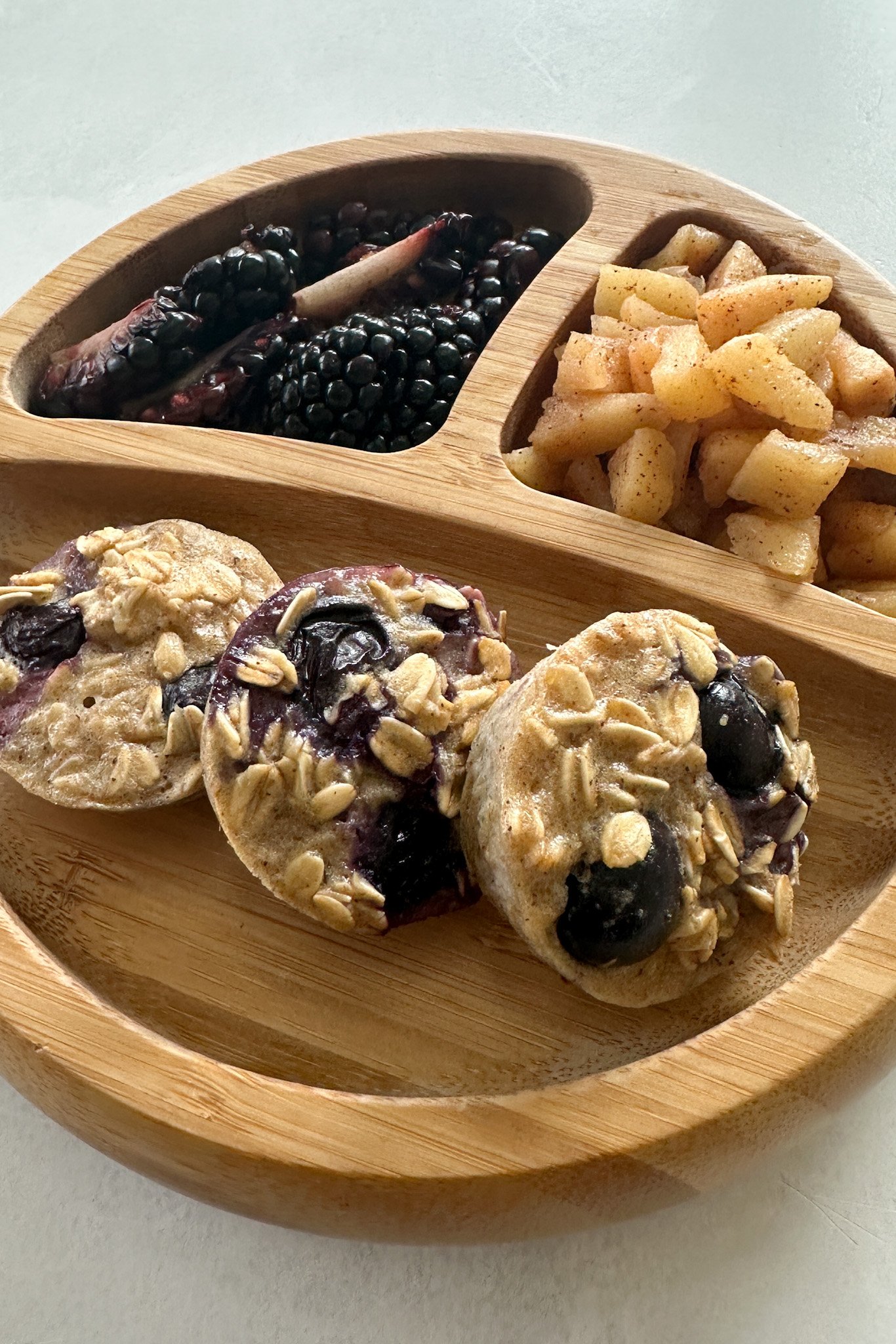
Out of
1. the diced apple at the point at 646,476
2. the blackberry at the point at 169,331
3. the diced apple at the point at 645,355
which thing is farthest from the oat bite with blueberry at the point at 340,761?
the blackberry at the point at 169,331

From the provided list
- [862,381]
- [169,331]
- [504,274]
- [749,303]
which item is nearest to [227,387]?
[169,331]

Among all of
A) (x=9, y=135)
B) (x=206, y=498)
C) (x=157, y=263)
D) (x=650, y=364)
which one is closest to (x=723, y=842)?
(x=650, y=364)

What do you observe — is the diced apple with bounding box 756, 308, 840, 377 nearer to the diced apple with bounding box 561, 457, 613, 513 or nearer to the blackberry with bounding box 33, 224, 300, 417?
the diced apple with bounding box 561, 457, 613, 513

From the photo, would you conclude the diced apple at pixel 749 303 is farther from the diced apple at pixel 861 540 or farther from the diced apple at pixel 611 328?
the diced apple at pixel 861 540

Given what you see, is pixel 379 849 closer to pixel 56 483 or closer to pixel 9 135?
pixel 56 483

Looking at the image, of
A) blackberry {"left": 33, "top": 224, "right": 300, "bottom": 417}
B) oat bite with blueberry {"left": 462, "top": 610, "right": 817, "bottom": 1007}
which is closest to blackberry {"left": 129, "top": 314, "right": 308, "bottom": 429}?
blackberry {"left": 33, "top": 224, "right": 300, "bottom": 417}
